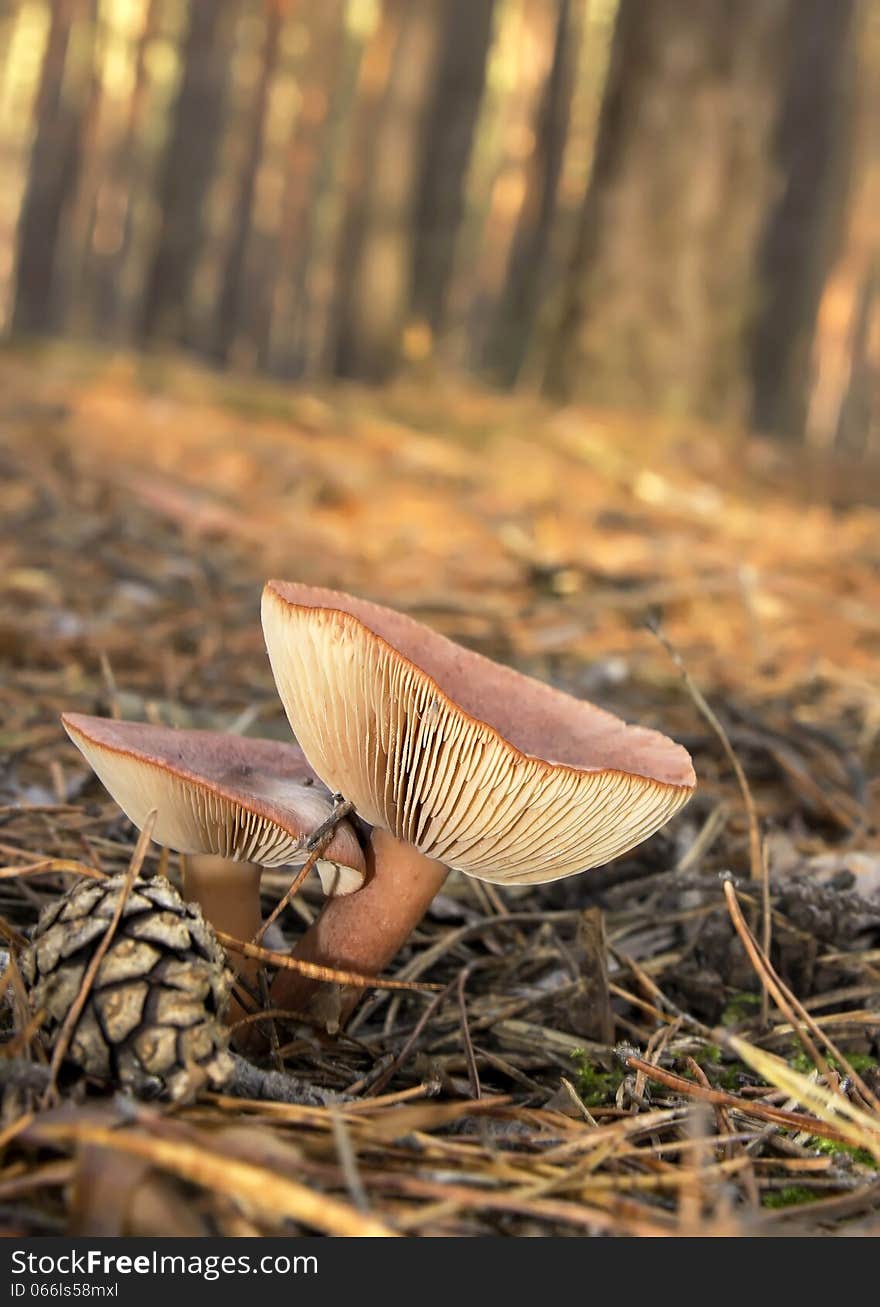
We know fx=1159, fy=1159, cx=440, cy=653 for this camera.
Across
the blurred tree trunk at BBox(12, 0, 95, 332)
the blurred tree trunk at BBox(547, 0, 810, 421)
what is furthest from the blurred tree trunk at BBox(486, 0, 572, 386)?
the blurred tree trunk at BBox(547, 0, 810, 421)

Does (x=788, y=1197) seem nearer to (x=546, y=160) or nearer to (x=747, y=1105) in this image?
(x=747, y=1105)

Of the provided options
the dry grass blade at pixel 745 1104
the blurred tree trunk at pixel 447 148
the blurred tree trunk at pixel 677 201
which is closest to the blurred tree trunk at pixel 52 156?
the blurred tree trunk at pixel 447 148

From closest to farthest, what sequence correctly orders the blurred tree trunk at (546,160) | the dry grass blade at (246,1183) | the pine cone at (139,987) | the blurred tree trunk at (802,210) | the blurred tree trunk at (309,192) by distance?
the dry grass blade at (246,1183)
the pine cone at (139,987)
the blurred tree trunk at (802,210)
the blurred tree trunk at (546,160)
the blurred tree trunk at (309,192)

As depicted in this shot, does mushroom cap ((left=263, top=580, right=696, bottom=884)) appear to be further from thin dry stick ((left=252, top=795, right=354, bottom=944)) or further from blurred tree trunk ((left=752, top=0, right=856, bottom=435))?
blurred tree trunk ((left=752, top=0, right=856, bottom=435))

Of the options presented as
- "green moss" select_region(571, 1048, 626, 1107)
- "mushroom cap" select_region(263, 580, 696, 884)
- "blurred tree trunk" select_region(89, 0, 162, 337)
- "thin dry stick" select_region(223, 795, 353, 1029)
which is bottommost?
"green moss" select_region(571, 1048, 626, 1107)

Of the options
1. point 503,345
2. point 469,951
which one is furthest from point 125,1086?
point 503,345

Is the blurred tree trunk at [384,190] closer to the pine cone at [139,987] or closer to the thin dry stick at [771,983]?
the thin dry stick at [771,983]

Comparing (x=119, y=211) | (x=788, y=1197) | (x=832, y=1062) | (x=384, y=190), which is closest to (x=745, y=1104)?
(x=788, y=1197)
